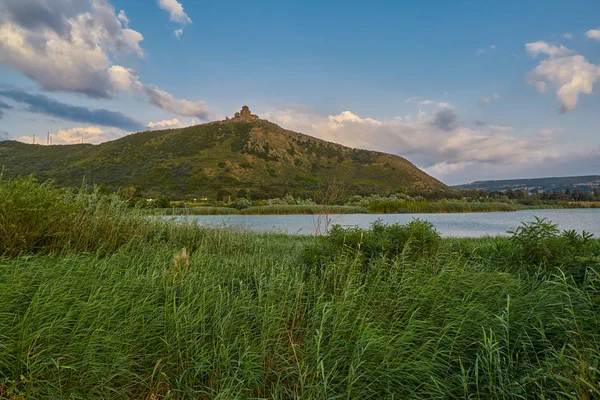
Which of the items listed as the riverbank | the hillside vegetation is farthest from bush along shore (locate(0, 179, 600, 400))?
the hillside vegetation

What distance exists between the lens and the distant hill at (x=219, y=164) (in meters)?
48.3

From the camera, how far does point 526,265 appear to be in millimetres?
5297

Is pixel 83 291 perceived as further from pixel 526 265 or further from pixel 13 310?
pixel 526 265

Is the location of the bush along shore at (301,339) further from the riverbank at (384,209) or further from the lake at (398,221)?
the riverbank at (384,209)

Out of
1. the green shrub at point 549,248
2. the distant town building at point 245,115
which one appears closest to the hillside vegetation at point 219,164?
the distant town building at point 245,115

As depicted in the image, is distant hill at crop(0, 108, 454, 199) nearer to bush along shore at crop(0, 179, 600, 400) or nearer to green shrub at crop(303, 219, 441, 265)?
green shrub at crop(303, 219, 441, 265)

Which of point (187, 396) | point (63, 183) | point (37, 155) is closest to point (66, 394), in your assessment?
point (187, 396)

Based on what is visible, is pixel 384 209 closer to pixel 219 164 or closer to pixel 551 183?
pixel 219 164

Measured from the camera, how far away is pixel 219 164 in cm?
5812

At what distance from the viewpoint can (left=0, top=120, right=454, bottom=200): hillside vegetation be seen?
47.8 m

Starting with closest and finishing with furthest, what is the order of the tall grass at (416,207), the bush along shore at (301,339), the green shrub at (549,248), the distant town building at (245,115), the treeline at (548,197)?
the bush along shore at (301,339), the green shrub at (549,248), the tall grass at (416,207), the treeline at (548,197), the distant town building at (245,115)

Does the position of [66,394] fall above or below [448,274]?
below

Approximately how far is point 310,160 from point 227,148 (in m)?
17.6

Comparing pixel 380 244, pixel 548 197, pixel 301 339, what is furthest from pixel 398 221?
pixel 548 197
